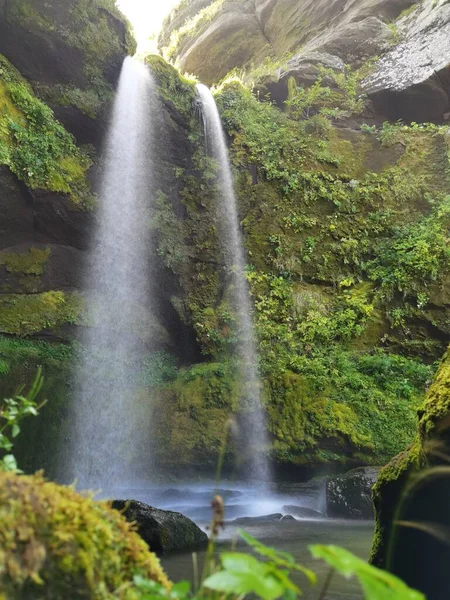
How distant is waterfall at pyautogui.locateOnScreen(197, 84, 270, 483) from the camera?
29.2 feet

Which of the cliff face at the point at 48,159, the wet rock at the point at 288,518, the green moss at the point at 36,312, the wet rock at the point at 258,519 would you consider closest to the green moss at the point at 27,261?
the cliff face at the point at 48,159

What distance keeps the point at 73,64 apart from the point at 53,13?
1218mm

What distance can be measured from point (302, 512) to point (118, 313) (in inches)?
253

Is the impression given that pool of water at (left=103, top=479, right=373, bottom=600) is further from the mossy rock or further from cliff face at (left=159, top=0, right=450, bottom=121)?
cliff face at (left=159, top=0, right=450, bottom=121)

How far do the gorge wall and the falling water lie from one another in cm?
33

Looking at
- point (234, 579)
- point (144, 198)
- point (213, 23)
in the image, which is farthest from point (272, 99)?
point (234, 579)

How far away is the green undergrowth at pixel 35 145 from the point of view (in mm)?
10508

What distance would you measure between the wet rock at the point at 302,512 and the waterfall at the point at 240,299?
1082mm

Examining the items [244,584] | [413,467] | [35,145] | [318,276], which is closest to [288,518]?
[413,467]

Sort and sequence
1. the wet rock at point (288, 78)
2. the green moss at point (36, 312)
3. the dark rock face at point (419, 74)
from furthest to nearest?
1. the wet rock at point (288, 78)
2. the dark rock face at point (419, 74)
3. the green moss at point (36, 312)

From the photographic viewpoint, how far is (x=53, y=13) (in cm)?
1133

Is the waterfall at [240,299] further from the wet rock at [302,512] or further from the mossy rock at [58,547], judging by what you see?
the mossy rock at [58,547]

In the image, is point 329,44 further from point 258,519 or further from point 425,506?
point 425,506

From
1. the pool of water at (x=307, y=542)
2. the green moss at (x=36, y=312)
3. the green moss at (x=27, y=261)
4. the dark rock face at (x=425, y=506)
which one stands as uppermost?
the green moss at (x=27, y=261)
